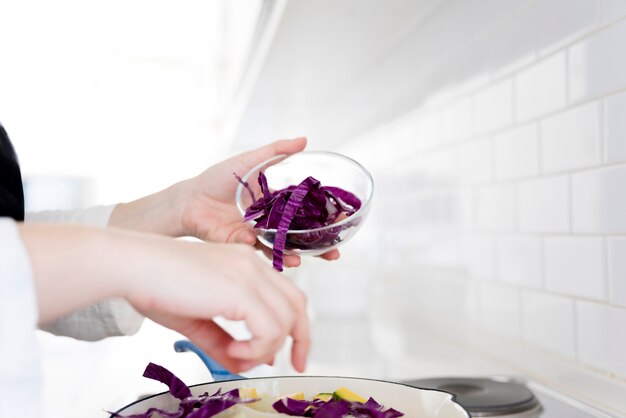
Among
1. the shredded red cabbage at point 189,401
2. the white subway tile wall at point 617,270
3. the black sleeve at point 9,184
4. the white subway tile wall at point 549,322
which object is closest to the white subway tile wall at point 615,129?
the white subway tile wall at point 617,270

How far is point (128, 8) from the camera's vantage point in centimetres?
425

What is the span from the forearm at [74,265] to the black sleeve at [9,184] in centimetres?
50

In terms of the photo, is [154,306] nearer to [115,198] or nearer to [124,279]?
[124,279]

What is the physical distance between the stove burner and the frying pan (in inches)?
5.6

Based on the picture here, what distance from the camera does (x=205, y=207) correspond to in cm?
89

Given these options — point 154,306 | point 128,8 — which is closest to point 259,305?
point 154,306

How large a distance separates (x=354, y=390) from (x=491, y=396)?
1.11 ft

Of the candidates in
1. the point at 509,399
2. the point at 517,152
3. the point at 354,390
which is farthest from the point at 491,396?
the point at 517,152

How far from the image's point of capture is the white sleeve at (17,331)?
0.37m

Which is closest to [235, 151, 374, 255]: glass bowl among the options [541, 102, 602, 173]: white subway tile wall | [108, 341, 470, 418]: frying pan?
[108, 341, 470, 418]: frying pan

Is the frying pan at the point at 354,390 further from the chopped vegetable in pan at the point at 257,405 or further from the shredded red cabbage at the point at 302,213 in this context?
the shredded red cabbage at the point at 302,213

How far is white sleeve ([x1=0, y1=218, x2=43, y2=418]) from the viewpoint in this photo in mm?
372

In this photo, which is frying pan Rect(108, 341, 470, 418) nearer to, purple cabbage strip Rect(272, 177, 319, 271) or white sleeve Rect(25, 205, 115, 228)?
purple cabbage strip Rect(272, 177, 319, 271)

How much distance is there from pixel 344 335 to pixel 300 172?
0.69 meters
